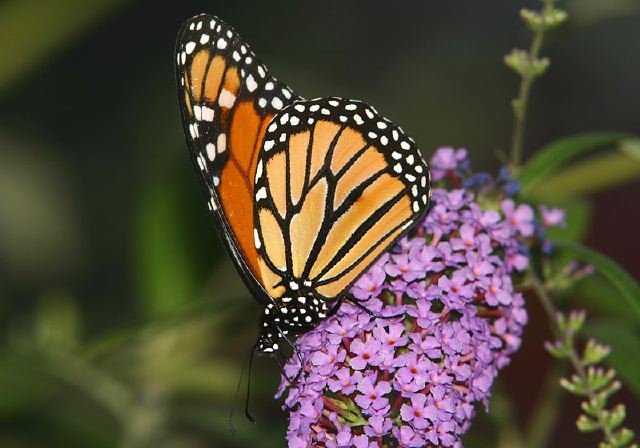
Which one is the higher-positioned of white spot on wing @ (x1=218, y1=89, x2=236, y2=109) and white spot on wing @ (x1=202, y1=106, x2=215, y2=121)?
white spot on wing @ (x1=218, y1=89, x2=236, y2=109)

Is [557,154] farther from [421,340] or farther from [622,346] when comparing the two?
[421,340]

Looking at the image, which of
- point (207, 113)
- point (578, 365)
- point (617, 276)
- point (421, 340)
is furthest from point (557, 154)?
point (207, 113)

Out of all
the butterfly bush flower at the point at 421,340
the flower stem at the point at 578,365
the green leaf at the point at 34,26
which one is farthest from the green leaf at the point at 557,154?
the green leaf at the point at 34,26

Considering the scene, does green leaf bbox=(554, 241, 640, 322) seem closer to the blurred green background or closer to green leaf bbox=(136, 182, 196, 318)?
the blurred green background

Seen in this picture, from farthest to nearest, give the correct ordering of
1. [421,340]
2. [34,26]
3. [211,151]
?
[34,26] → [211,151] → [421,340]

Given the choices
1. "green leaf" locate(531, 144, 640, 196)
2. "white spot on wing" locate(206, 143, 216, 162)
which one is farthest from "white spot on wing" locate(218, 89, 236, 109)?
"green leaf" locate(531, 144, 640, 196)

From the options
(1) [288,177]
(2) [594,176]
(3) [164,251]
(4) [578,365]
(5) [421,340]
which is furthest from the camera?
(3) [164,251]

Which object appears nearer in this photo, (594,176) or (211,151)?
(211,151)

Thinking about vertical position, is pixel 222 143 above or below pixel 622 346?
above
